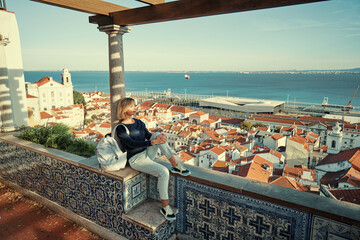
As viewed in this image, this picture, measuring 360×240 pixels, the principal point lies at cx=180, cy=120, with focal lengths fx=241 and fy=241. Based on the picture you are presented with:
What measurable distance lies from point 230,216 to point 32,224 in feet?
7.33

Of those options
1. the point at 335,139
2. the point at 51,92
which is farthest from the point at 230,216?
the point at 51,92

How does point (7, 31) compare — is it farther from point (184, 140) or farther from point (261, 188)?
point (184, 140)

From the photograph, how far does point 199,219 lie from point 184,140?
2513cm

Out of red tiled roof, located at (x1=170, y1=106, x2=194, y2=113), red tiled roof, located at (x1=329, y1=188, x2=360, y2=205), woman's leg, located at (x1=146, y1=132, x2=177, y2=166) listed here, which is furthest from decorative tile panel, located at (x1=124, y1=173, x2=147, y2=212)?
red tiled roof, located at (x1=170, y1=106, x2=194, y2=113)

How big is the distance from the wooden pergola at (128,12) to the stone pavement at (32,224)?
1270 millimetres

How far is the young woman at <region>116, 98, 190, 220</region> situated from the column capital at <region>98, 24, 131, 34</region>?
1.03m

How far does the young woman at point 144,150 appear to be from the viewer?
206 cm

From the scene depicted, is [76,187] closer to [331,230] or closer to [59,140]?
[59,140]

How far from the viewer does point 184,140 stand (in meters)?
27.1

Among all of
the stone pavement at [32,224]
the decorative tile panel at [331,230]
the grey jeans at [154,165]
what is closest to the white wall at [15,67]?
the stone pavement at [32,224]

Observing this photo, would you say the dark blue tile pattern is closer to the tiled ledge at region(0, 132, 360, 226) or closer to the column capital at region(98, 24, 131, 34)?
the tiled ledge at region(0, 132, 360, 226)

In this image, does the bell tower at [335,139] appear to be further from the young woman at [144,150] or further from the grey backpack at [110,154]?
the grey backpack at [110,154]

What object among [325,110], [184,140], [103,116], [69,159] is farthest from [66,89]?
[325,110]

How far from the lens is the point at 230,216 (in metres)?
1.85
